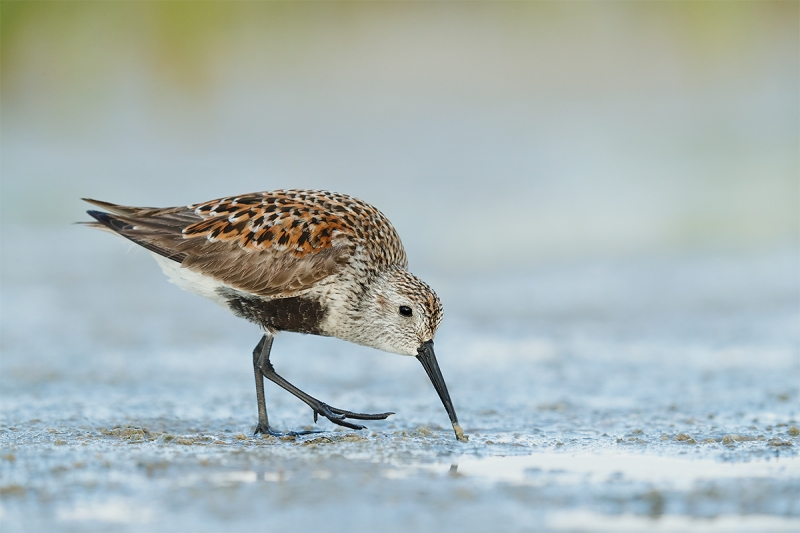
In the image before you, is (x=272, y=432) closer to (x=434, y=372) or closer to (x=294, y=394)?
(x=294, y=394)

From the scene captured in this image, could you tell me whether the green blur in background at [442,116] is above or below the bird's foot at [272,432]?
above

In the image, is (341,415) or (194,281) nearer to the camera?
(341,415)

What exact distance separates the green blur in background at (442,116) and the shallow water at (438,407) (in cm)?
155

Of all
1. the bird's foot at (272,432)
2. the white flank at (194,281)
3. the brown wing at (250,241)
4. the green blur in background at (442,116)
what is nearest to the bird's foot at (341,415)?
the bird's foot at (272,432)

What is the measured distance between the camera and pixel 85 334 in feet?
28.7

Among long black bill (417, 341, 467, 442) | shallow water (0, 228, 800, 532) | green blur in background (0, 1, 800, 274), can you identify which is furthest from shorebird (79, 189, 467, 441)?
green blur in background (0, 1, 800, 274)

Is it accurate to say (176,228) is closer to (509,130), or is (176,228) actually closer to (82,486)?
(82,486)

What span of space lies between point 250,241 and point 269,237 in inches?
4.5

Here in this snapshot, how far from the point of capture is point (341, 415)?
20.6ft

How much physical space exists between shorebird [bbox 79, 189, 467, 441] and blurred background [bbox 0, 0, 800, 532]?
20.2 inches

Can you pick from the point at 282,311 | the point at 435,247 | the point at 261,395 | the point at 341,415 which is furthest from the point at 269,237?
the point at 435,247

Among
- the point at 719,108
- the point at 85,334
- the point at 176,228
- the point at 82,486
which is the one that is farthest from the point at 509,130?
the point at 82,486

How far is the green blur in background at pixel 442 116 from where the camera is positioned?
13.0 meters

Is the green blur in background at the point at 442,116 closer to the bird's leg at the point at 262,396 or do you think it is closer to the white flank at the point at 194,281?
the bird's leg at the point at 262,396
